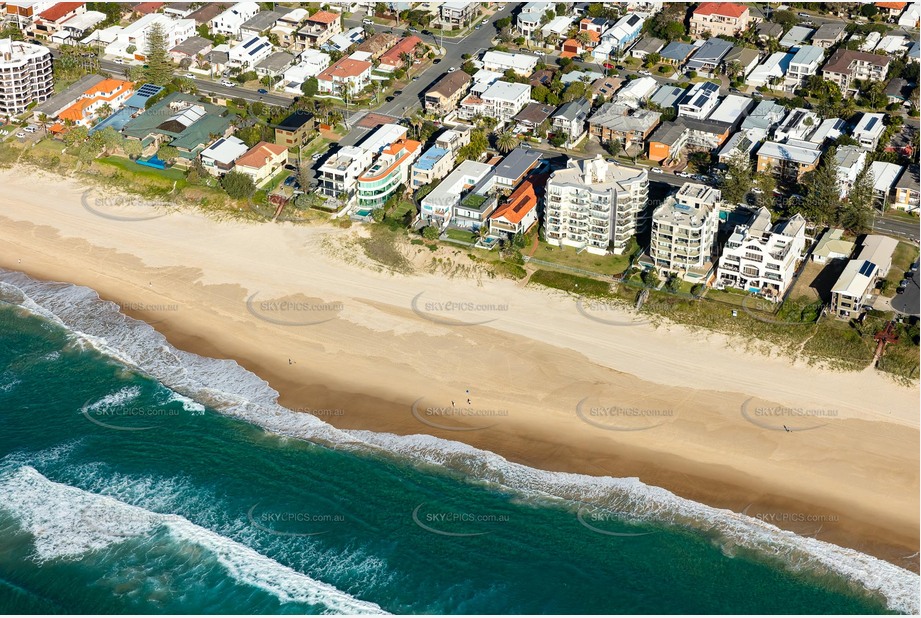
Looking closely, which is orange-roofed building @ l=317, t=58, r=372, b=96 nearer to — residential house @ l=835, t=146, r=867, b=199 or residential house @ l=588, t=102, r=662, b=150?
residential house @ l=588, t=102, r=662, b=150

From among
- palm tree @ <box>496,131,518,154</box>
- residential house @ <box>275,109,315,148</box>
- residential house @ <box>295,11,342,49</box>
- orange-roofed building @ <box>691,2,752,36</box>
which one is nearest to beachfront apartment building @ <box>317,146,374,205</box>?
residential house @ <box>275,109,315,148</box>

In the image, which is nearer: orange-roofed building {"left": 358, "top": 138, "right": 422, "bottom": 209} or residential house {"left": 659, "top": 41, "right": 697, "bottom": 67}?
orange-roofed building {"left": 358, "top": 138, "right": 422, "bottom": 209}

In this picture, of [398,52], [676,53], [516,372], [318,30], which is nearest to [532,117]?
[398,52]

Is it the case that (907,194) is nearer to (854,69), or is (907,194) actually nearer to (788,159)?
(788,159)

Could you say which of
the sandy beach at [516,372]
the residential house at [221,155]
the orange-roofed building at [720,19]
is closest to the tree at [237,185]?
the sandy beach at [516,372]

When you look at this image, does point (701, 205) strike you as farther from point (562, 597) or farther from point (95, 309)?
point (95, 309)

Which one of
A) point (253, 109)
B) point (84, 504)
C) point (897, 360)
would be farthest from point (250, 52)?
point (897, 360)
